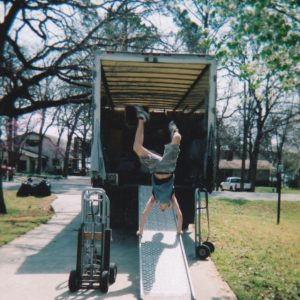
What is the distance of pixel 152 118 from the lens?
1193 cm

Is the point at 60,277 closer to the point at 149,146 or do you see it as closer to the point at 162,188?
the point at 162,188

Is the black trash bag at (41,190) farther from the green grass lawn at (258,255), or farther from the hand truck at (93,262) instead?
the hand truck at (93,262)

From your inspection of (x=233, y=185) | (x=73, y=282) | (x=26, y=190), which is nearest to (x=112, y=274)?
(x=73, y=282)

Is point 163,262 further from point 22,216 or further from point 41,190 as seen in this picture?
point 41,190

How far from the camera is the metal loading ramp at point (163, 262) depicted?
4.87 meters

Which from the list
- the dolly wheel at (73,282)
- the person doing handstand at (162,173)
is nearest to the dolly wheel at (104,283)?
the dolly wheel at (73,282)

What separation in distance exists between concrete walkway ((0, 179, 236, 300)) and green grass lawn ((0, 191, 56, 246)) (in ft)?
1.25

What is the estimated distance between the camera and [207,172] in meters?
7.63

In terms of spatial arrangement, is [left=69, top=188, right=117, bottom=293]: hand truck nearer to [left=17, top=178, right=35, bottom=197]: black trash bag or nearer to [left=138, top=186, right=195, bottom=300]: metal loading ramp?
[left=138, top=186, right=195, bottom=300]: metal loading ramp

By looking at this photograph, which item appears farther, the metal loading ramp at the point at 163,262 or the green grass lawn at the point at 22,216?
the green grass lawn at the point at 22,216

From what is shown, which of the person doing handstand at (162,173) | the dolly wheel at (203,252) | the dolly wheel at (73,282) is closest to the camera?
the dolly wheel at (73,282)

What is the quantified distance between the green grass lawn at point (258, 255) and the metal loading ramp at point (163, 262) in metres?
0.82

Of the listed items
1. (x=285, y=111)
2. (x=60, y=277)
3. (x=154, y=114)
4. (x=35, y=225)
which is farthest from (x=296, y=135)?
(x=60, y=277)

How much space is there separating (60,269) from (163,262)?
1834 mm
